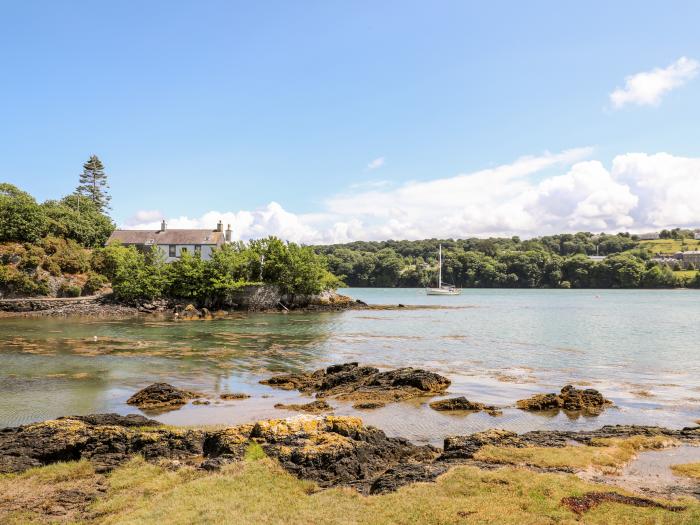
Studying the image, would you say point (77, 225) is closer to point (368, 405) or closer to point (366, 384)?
point (366, 384)

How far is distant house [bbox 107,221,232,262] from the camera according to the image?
87750mm

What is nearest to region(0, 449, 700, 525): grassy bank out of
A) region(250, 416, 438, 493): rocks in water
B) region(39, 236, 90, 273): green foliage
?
region(250, 416, 438, 493): rocks in water

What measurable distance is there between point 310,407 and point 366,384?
15.0 feet

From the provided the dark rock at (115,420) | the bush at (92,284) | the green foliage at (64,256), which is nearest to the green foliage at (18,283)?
the green foliage at (64,256)

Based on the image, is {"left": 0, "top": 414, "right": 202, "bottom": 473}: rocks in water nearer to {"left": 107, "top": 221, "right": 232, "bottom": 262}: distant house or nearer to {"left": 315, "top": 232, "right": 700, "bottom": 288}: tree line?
{"left": 107, "top": 221, "right": 232, "bottom": 262}: distant house

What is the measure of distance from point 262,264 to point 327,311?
1220cm

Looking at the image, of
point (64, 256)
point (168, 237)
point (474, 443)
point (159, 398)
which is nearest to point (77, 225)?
point (64, 256)

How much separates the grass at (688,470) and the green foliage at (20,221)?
83.6m

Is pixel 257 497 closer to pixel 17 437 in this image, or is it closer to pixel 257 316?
pixel 17 437

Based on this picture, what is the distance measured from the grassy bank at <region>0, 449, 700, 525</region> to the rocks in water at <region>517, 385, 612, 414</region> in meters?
8.94

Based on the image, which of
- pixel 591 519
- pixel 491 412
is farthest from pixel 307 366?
pixel 591 519

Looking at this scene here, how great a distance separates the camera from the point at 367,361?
108 feet

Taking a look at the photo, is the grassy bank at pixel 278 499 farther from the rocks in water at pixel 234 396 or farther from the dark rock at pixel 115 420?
the rocks in water at pixel 234 396

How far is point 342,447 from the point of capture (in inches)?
468
